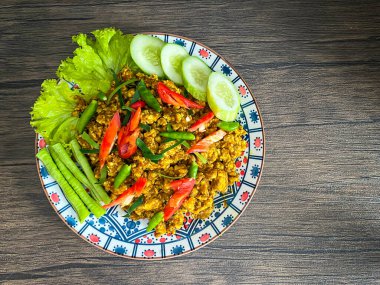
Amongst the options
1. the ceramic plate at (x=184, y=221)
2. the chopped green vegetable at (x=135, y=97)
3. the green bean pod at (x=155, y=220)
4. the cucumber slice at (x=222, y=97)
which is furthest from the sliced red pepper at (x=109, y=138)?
the cucumber slice at (x=222, y=97)

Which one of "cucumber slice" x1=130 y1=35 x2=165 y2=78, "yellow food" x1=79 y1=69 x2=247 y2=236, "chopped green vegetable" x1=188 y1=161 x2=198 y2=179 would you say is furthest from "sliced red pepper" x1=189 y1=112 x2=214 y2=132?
"cucumber slice" x1=130 y1=35 x2=165 y2=78

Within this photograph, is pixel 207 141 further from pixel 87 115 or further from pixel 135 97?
pixel 87 115

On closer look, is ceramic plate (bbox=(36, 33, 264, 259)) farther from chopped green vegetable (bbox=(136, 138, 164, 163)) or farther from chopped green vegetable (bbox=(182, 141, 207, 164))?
chopped green vegetable (bbox=(136, 138, 164, 163))

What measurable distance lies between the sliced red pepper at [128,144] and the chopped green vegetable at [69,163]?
367 millimetres

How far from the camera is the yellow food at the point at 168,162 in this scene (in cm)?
306

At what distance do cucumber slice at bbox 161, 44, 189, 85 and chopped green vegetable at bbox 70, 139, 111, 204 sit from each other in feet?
2.94

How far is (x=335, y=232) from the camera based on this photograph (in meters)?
3.60

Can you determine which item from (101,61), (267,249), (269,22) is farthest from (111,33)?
(267,249)

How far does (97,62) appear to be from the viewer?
3.27 metres

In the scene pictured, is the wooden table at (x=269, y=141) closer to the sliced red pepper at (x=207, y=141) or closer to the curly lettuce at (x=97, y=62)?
the curly lettuce at (x=97, y=62)

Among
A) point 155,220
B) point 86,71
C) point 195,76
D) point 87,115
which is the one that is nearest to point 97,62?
point 86,71

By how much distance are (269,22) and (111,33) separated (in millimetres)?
1480

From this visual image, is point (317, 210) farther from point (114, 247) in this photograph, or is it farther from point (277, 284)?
point (114, 247)

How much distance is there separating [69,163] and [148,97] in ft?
2.59
